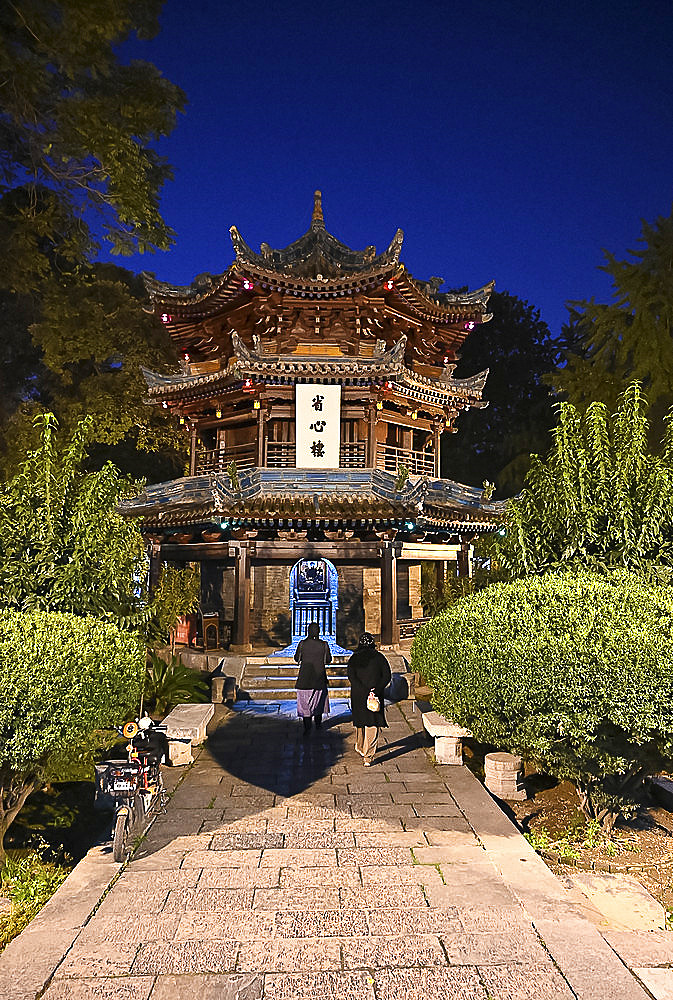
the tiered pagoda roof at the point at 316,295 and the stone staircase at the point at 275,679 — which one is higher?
the tiered pagoda roof at the point at 316,295

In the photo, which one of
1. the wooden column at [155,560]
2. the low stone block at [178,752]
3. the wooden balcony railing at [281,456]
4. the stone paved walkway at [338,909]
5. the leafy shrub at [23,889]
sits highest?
the wooden balcony railing at [281,456]

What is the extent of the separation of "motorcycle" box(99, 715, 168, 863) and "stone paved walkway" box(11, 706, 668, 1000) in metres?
0.22

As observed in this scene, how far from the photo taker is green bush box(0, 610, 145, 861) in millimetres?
5973

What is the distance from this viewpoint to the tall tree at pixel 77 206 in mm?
16438

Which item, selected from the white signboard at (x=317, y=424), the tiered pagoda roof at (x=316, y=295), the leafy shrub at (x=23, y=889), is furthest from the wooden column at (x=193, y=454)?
the leafy shrub at (x=23, y=889)

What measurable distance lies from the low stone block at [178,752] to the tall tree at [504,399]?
2534 centimetres

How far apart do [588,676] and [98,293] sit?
24.0m

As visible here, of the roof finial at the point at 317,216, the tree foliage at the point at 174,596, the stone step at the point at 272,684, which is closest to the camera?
the stone step at the point at 272,684

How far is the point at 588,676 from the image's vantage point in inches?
257

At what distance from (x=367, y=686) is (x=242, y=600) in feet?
25.4

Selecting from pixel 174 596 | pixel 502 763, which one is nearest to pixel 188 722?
pixel 502 763

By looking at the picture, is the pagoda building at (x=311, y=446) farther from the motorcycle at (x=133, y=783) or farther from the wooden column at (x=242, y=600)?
the motorcycle at (x=133, y=783)

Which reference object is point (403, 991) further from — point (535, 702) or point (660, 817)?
point (660, 817)

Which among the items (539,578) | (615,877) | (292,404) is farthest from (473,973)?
(292,404)
